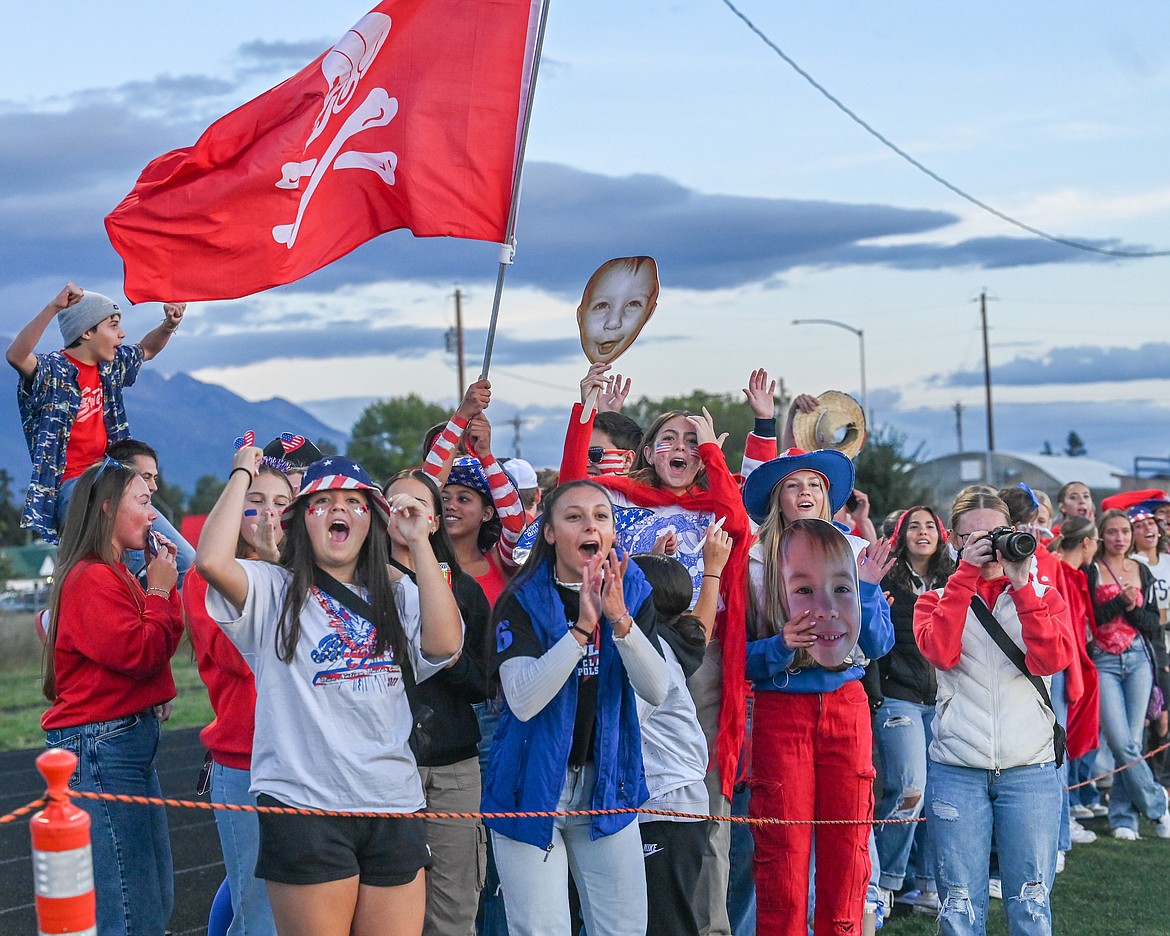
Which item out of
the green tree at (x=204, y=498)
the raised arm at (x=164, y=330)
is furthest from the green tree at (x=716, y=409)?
the raised arm at (x=164, y=330)

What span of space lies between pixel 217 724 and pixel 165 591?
2.04 ft

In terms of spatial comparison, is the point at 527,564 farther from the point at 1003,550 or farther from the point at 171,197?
the point at 171,197

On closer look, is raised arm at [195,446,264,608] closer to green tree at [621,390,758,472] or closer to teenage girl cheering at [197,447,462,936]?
teenage girl cheering at [197,447,462,936]

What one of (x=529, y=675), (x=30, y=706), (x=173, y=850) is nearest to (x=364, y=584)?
(x=529, y=675)

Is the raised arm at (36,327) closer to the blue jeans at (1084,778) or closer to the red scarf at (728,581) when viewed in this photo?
the red scarf at (728,581)

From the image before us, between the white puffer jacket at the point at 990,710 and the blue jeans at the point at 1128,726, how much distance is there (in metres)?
4.06

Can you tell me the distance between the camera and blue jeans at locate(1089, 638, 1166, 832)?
9016 millimetres

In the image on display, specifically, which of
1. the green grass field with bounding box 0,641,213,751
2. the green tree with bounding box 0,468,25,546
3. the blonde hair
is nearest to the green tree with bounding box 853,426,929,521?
the green grass field with bounding box 0,641,213,751

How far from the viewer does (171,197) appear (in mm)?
5957

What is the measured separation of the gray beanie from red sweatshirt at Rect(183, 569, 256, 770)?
1816 millimetres

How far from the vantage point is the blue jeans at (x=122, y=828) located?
4.88 m

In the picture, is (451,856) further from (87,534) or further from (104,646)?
(87,534)

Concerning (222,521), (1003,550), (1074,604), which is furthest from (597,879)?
(1074,604)

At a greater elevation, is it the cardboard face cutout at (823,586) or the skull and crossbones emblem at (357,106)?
the skull and crossbones emblem at (357,106)
